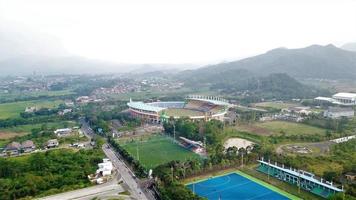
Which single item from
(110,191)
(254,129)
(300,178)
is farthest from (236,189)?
(254,129)

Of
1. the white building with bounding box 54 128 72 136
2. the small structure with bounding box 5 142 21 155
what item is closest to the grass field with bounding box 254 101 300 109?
the white building with bounding box 54 128 72 136

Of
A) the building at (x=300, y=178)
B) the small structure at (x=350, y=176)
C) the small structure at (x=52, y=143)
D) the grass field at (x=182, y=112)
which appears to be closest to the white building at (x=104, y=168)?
the small structure at (x=52, y=143)

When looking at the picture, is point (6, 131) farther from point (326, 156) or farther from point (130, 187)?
point (326, 156)

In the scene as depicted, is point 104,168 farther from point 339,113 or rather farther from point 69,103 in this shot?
point 69,103

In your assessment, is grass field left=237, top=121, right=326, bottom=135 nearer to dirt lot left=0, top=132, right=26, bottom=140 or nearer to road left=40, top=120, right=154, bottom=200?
road left=40, top=120, right=154, bottom=200

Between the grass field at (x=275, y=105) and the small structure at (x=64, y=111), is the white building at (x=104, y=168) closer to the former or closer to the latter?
the small structure at (x=64, y=111)

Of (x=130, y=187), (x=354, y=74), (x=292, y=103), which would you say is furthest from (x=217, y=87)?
(x=130, y=187)
